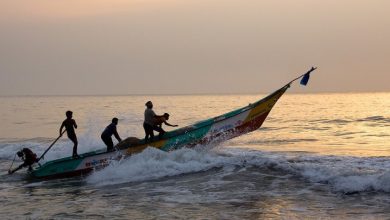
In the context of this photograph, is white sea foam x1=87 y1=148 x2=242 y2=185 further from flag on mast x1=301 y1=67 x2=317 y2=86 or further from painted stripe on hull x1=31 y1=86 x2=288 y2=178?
flag on mast x1=301 y1=67 x2=317 y2=86

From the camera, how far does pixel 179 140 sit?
1536 cm

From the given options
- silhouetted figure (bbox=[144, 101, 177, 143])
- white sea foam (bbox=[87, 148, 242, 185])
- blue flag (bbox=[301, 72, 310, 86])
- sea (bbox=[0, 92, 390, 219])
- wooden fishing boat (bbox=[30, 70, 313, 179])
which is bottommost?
sea (bbox=[0, 92, 390, 219])

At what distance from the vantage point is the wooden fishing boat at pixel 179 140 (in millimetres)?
14727

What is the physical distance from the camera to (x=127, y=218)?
29.5 feet

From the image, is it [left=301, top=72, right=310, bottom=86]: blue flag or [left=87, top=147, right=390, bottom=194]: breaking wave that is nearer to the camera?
[left=87, top=147, right=390, bottom=194]: breaking wave

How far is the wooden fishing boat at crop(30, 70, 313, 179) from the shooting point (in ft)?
48.3

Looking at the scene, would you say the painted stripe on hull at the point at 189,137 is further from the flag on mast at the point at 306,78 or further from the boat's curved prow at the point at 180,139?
the flag on mast at the point at 306,78

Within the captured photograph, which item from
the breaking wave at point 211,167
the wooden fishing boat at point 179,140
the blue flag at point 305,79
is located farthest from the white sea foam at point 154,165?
the blue flag at point 305,79

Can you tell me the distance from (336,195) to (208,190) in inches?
129

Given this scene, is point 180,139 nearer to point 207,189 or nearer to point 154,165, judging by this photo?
point 154,165

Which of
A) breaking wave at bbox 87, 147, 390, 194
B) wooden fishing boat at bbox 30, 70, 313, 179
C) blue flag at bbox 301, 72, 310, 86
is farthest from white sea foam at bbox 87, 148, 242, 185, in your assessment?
blue flag at bbox 301, 72, 310, 86

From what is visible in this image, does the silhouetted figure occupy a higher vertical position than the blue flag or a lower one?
lower

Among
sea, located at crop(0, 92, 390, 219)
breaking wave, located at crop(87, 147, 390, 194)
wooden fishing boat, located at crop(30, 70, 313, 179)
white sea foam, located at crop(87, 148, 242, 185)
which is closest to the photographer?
sea, located at crop(0, 92, 390, 219)

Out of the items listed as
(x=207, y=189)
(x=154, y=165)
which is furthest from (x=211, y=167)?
(x=207, y=189)
